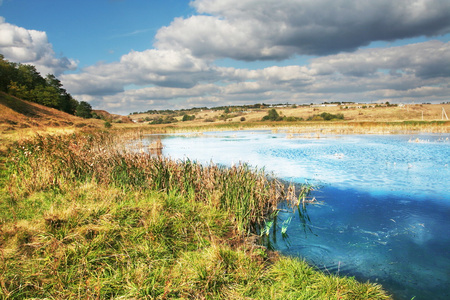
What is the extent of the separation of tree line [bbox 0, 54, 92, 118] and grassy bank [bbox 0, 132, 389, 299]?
54014 millimetres

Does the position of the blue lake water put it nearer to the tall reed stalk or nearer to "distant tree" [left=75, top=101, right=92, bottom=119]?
the tall reed stalk

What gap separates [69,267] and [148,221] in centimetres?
194

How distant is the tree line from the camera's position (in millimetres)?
51219

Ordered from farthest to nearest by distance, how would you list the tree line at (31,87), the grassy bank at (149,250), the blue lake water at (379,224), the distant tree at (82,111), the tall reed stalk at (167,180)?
the distant tree at (82,111) < the tree line at (31,87) < the tall reed stalk at (167,180) < the blue lake water at (379,224) < the grassy bank at (149,250)

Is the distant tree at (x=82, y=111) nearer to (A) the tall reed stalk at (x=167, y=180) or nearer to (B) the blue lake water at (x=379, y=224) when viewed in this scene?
(A) the tall reed stalk at (x=167, y=180)

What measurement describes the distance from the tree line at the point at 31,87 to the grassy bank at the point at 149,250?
54.0 metres

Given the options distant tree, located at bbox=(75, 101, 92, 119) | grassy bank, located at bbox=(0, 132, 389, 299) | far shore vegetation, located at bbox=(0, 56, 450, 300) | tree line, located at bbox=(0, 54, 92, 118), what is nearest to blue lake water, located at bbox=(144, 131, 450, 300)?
far shore vegetation, located at bbox=(0, 56, 450, 300)

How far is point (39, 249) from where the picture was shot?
5348mm

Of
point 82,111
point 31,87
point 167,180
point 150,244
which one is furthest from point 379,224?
point 82,111

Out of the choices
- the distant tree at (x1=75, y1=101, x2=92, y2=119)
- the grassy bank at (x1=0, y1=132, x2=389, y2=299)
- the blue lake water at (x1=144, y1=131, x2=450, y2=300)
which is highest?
the distant tree at (x1=75, y1=101, x2=92, y2=119)

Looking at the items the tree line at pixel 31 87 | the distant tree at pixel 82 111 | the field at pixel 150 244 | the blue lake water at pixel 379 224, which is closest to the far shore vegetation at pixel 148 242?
the field at pixel 150 244

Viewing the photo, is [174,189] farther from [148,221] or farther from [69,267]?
[69,267]

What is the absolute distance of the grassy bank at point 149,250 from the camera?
4.53 meters

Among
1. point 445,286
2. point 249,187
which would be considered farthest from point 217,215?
point 445,286
